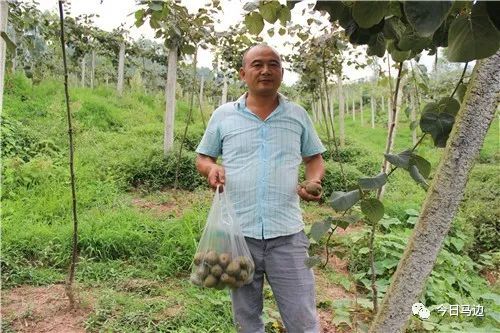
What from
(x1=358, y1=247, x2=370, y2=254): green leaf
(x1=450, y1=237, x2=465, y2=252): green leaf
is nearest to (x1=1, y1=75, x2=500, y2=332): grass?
(x1=450, y1=237, x2=465, y2=252): green leaf

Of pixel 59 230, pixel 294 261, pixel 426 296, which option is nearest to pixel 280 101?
pixel 294 261

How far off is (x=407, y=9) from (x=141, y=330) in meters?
2.25

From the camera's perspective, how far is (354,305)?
9.15 feet

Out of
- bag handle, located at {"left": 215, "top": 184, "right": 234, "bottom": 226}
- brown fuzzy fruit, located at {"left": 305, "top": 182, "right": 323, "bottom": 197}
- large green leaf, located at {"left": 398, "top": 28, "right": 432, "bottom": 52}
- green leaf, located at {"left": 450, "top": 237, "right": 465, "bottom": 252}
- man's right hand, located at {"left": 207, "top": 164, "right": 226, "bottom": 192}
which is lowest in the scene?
green leaf, located at {"left": 450, "top": 237, "right": 465, "bottom": 252}

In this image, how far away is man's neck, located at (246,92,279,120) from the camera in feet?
5.49

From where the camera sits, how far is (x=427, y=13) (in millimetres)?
461

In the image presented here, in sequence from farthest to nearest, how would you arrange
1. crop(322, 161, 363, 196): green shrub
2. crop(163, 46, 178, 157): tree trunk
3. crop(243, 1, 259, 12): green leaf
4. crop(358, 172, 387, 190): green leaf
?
1. crop(163, 46, 178, 157): tree trunk
2. crop(322, 161, 363, 196): green shrub
3. crop(243, 1, 259, 12): green leaf
4. crop(358, 172, 387, 190): green leaf

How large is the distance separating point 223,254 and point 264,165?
349 millimetres

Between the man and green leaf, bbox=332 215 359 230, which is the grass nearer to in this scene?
the man

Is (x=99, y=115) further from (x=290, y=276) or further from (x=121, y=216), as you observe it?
(x=290, y=276)

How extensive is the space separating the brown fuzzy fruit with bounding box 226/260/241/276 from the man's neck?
21.4 inches

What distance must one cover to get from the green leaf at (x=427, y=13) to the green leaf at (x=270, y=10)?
863 millimetres

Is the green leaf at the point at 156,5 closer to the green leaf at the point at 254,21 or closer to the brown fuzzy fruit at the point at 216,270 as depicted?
the green leaf at the point at 254,21

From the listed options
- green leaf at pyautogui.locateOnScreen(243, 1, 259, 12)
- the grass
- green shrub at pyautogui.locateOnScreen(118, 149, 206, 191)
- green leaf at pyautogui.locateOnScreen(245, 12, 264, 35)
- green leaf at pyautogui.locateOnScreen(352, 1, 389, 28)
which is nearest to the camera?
green leaf at pyautogui.locateOnScreen(352, 1, 389, 28)
